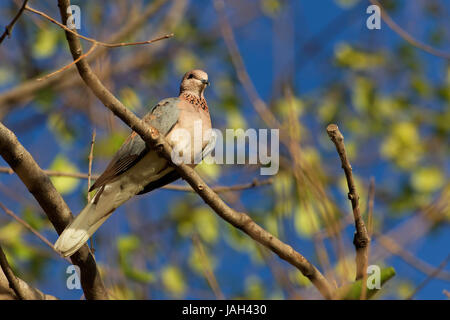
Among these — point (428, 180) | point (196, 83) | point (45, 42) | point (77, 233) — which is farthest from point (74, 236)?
point (428, 180)

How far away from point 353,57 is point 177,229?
2260mm

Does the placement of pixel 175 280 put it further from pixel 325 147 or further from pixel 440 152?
pixel 440 152

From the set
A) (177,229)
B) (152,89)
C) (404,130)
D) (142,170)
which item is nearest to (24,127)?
(152,89)

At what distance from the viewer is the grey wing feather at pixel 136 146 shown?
10.3ft

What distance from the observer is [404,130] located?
5.17 meters

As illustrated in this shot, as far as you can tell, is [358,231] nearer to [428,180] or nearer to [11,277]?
[11,277]

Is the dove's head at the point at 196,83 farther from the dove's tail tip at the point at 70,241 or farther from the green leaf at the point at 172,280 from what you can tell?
the green leaf at the point at 172,280

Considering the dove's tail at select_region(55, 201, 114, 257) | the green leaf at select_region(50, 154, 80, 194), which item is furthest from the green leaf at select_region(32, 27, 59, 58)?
the dove's tail at select_region(55, 201, 114, 257)

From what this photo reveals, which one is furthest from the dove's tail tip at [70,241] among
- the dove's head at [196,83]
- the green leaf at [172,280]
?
the green leaf at [172,280]

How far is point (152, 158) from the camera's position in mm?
3285

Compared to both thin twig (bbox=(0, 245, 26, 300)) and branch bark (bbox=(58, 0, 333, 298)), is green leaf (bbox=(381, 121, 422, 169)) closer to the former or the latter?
branch bark (bbox=(58, 0, 333, 298))

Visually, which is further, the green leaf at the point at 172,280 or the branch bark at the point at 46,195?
the green leaf at the point at 172,280

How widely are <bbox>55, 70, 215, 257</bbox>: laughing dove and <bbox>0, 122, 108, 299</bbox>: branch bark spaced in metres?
0.18
